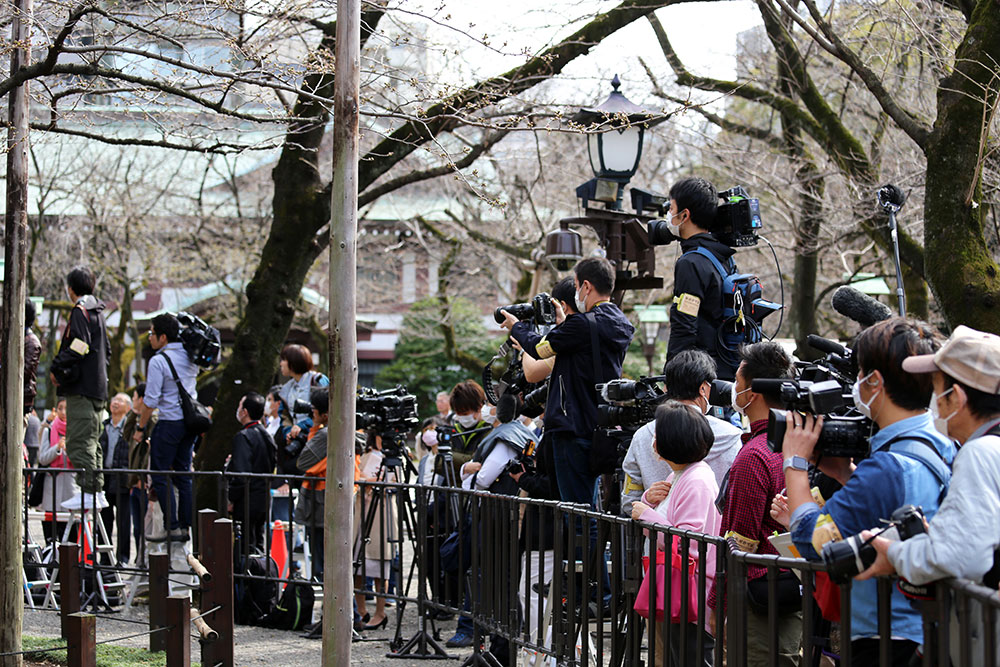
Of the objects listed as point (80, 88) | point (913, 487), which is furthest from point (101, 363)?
point (913, 487)

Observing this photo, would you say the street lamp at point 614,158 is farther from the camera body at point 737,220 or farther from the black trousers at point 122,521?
the black trousers at point 122,521

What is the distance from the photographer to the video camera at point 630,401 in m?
6.15

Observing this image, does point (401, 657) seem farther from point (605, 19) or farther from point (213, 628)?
point (605, 19)

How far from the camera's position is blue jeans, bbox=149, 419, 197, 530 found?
33.4 ft

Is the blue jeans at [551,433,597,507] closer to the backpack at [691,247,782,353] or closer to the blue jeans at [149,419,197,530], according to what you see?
the backpack at [691,247,782,353]

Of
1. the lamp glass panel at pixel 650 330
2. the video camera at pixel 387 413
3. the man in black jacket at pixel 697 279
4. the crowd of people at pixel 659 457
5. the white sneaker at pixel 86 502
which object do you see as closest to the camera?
the crowd of people at pixel 659 457

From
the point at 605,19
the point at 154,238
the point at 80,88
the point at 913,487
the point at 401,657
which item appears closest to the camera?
the point at 913,487

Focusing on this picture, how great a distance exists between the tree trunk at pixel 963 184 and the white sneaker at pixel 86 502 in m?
7.42

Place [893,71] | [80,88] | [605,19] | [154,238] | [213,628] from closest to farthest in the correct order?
1. [213,628]
2. [80,88]
3. [605,19]
4. [893,71]
5. [154,238]

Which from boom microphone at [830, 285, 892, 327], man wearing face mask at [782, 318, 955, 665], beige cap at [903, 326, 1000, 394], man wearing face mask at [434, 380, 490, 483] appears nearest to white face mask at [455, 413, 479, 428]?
man wearing face mask at [434, 380, 490, 483]

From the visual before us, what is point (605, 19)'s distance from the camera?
11.2 metres

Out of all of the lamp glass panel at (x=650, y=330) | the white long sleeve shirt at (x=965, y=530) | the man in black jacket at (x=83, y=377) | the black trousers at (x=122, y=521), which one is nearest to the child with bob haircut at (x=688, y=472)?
the white long sleeve shirt at (x=965, y=530)

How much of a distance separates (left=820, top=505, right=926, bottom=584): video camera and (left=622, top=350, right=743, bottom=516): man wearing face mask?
7.13ft

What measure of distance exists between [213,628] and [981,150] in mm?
5935
